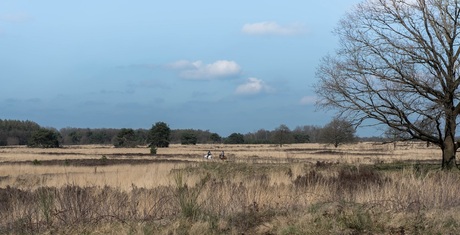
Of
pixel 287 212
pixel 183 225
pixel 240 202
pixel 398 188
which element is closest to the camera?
pixel 183 225

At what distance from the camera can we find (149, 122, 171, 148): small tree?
91.9 meters

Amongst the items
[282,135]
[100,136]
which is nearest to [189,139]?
[282,135]

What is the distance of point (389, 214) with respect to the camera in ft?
24.5

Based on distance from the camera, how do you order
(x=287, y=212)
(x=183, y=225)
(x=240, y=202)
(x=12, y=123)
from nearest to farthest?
(x=183, y=225) → (x=287, y=212) → (x=240, y=202) → (x=12, y=123)

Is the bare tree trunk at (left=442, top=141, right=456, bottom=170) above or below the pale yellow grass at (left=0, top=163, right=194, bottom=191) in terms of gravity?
above

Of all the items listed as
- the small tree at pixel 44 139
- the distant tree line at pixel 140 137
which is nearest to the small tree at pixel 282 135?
→ the distant tree line at pixel 140 137

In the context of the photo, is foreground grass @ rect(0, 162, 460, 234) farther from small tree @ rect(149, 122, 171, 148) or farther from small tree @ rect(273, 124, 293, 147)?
small tree @ rect(273, 124, 293, 147)

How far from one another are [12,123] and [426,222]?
16773cm

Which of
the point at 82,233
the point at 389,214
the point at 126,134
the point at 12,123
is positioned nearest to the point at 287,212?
the point at 389,214

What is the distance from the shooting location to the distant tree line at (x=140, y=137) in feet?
308

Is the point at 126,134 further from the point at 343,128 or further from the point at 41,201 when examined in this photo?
the point at 41,201

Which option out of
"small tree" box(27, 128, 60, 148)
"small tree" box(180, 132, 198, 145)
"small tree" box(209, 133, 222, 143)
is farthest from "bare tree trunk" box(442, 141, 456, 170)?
"small tree" box(209, 133, 222, 143)

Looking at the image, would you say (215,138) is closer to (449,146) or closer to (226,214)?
(449,146)

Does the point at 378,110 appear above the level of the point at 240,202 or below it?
above
